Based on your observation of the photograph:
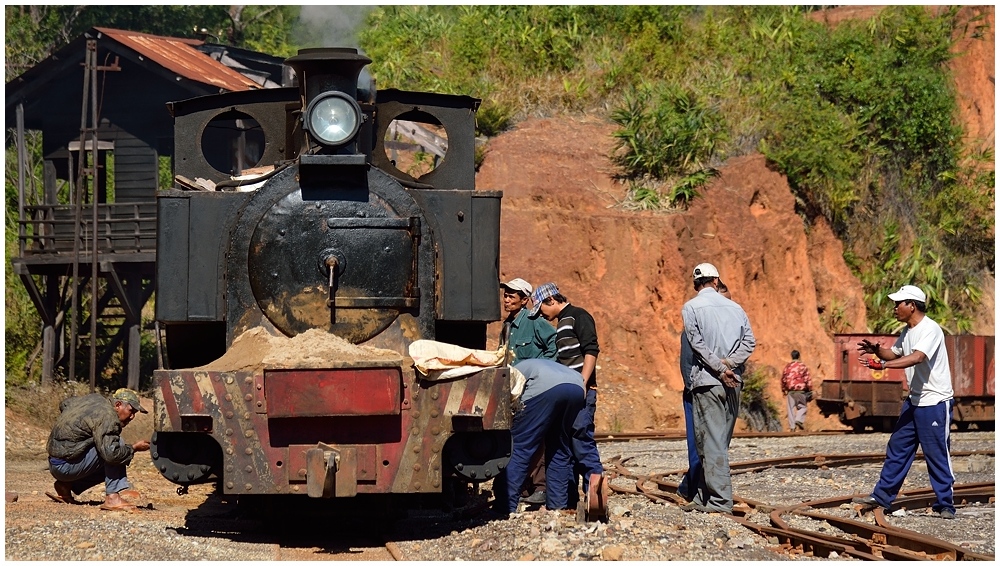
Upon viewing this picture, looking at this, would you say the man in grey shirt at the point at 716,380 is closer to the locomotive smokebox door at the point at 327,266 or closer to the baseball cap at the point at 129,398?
the locomotive smokebox door at the point at 327,266

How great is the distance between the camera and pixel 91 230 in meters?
20.8

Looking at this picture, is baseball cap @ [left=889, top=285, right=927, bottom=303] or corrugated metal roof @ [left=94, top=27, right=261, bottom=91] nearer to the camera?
baseball cap @ [left=889, top=285, right=927, bottom=303]

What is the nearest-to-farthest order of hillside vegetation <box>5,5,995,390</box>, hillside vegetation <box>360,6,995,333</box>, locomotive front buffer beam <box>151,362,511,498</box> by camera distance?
locomotive front buffer beam <box>151,362,511,498</box>
hillside vegetation <box>5,5,995,390</box>
hillside vegetation <box>360,6,995,333</box>

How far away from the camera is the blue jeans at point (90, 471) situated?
30.7 ft

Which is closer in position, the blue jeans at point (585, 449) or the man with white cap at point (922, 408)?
the blue jeans at point (585, 449)

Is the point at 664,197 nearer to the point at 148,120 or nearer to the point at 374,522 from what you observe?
the point at 148,120

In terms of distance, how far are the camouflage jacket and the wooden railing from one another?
1063 cm

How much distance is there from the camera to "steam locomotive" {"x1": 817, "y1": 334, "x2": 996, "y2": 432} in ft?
61.8

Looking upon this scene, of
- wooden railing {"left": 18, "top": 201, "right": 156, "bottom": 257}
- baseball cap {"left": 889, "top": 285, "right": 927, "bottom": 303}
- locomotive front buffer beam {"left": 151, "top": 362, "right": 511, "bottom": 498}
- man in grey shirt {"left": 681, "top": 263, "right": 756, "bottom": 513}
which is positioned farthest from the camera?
wooden railing {"left": 18, "top": 201, "right": 156, "bottom": 257}

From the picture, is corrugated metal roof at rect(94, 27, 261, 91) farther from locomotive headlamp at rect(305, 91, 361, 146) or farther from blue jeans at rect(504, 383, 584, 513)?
blue jeans at rect(504, 383, 584, 513)

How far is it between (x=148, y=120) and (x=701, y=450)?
15.3 m

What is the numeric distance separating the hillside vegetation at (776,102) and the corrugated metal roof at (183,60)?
3.69 m

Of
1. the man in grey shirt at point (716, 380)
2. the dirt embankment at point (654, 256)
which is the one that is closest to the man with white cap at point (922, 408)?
the man in grey shirt at point (716, 380)

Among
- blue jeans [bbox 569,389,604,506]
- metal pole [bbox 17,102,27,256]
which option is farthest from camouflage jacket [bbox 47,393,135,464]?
metal pole [bbox 17,102,27,256]
